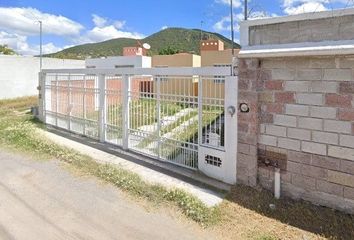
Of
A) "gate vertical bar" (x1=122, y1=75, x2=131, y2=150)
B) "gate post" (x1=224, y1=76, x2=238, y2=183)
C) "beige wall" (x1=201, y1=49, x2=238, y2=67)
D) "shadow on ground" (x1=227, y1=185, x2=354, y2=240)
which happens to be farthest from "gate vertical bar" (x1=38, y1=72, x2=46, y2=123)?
"beige wall" (x1=201, y1=49, x2=238, y2=67)

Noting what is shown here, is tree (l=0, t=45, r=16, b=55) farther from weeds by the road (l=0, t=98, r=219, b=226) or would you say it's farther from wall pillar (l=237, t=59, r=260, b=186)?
wall pillar (l=237, t=59, r=260, b=186)

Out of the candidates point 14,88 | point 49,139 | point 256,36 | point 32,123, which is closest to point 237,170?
point 256,36

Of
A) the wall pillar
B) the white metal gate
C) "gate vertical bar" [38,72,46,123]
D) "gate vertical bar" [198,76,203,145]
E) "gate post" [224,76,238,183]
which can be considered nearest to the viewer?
the wall pillar

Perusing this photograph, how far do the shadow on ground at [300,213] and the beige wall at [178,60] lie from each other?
1654 cm

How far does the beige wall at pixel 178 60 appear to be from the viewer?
21.6 m

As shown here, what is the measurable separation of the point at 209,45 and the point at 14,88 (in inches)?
615

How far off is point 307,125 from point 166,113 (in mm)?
3357

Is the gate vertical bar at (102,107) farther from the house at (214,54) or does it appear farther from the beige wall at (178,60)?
the beige wall at (178,60)

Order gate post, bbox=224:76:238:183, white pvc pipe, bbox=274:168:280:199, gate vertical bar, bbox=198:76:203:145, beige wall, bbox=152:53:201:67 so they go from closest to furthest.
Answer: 1. white pvc pipe, bbox=274:168:280:199
2. gate post, bbox=224:76:238:183
3. gate vertical bar, bbox=198:76:203:145
4. beige wall, bbox=152:53:201:67

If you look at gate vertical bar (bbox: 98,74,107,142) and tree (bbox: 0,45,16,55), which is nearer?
gate vertical bar (bbox: 98,74,107,142)

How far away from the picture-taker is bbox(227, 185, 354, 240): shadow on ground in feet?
14.9

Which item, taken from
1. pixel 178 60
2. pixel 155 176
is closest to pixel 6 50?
pixel 178 60

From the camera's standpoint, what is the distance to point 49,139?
34.3 ft

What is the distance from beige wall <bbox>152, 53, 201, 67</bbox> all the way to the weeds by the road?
11.9 meters
